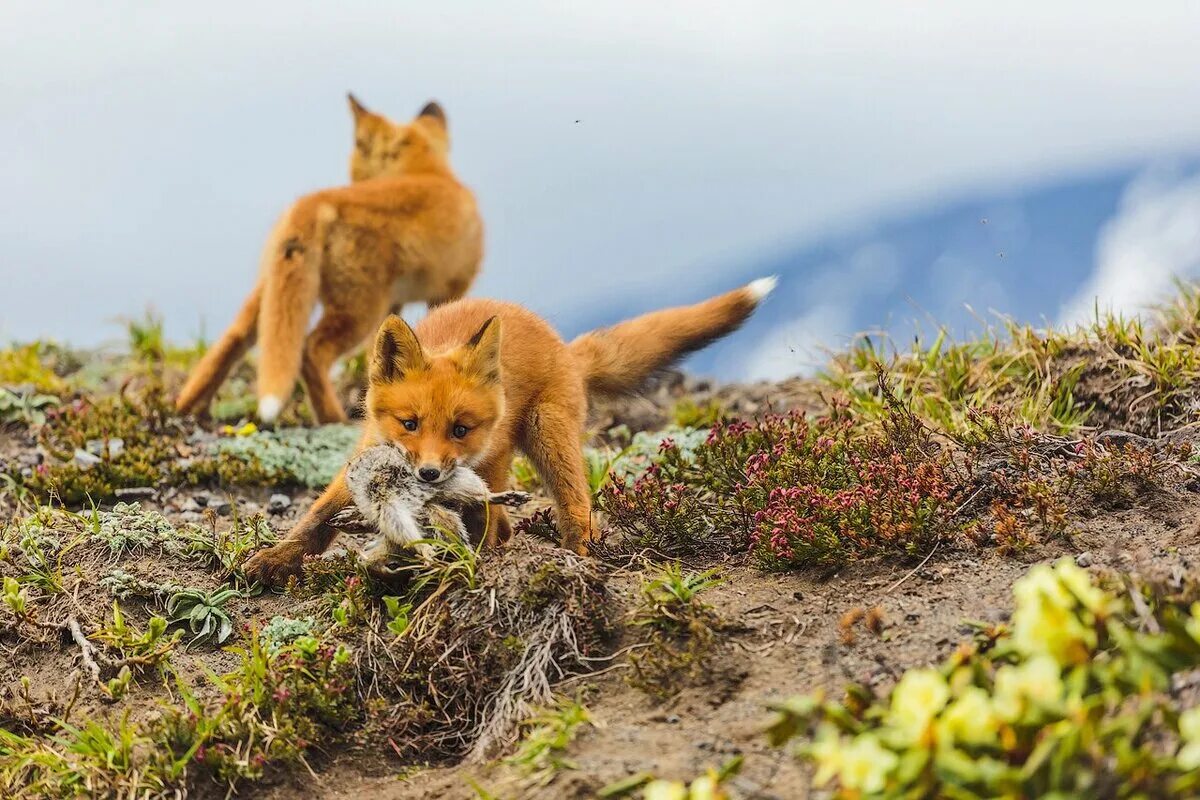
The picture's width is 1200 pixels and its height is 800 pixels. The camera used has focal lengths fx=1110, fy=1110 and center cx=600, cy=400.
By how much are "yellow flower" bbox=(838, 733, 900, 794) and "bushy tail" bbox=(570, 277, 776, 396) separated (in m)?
3.67

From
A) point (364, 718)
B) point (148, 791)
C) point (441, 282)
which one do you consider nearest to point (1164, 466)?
point (364, 718)

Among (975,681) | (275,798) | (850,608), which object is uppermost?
(975,681)

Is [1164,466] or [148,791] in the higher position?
[1164,466]

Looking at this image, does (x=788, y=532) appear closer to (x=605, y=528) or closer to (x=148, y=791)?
(x=605, y=528)

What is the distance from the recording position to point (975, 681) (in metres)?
2.68

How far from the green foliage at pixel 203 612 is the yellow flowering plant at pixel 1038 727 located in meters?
3.15

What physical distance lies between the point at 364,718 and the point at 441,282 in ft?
19.4

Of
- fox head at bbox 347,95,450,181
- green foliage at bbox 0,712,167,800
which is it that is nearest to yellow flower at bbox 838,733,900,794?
green foliage at bbox 0,712,167,800

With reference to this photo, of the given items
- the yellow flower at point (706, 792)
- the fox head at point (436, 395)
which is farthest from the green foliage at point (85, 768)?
the yellow flower at point (706, 792)

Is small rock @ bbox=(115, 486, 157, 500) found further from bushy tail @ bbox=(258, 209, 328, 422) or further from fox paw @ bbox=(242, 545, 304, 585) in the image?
fox paw @ bbox=(242, 545, 304, 585)

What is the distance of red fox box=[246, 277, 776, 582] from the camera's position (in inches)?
187

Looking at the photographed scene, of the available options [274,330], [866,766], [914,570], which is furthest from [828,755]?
[274,330]

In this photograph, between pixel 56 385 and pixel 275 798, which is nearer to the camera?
pixel 275 798

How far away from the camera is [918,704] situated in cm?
240
